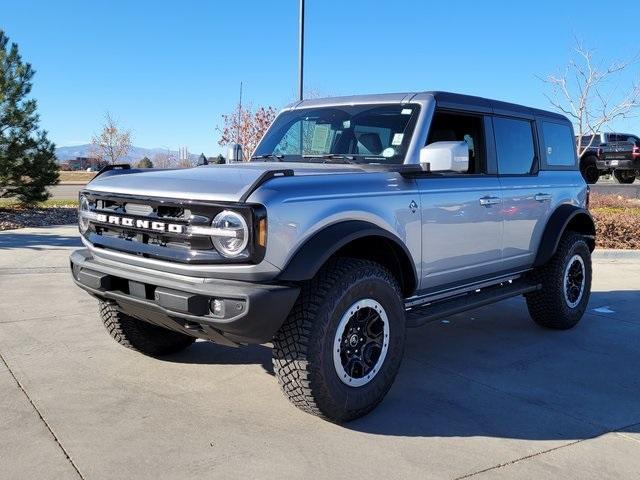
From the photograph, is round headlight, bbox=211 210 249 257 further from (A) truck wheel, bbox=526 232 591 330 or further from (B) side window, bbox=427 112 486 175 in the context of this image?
(A) truck wheel, bbox=526 232 591 330

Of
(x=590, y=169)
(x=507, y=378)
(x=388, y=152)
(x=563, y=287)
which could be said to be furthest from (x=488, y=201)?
(x=590, y=169)

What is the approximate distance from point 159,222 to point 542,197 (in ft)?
11.3

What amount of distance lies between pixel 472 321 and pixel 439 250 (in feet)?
6.97

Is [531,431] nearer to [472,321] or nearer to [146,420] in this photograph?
[146,420]

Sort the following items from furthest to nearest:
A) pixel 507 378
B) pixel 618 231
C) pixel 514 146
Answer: pixel 618 231
pixel 514 146
pixel 507 378

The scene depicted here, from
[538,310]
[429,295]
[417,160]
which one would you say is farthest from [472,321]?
[417,160]

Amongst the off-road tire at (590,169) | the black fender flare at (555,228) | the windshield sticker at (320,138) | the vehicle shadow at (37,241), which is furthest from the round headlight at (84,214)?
the off-road tire at (590,169)

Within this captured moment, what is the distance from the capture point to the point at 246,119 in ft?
84.4

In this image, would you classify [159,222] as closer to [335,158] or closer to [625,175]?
[335,158]

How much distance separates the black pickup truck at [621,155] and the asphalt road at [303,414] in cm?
1819

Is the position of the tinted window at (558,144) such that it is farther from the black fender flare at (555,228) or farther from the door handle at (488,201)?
the door handle at (488,201)

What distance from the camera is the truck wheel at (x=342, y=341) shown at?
323cm

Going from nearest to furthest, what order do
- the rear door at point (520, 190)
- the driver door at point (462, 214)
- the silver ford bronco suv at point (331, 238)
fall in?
the silver ford bronco suv at point (331, 238), the driver door at point (462, 214), the rear door at point (520, 190)

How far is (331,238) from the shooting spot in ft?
10.7
